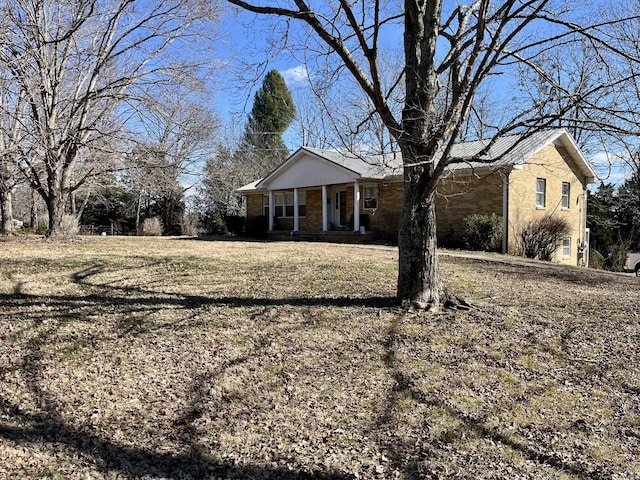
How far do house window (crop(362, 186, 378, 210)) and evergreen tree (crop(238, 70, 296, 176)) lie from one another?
2070 cm

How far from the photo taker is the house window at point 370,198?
21859 mm

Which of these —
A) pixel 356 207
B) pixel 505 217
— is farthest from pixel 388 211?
pixel 505 217

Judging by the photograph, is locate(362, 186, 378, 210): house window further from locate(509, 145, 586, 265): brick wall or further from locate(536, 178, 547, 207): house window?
locate(536, 178, 547, 207): house window

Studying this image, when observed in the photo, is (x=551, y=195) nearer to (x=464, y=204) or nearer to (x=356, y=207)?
(x=464, y=204)

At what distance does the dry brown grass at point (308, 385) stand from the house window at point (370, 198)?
47.3 ft

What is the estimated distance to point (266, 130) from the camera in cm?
4281

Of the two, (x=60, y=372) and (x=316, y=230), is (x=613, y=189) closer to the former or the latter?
(x=316, y=230)

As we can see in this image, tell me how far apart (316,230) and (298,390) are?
2017 cm

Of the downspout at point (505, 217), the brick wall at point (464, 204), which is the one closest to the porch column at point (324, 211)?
the brick wall at point (464, 204)

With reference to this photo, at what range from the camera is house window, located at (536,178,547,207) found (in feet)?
63.1

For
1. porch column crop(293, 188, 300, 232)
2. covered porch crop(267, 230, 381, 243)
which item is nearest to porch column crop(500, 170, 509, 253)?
covered porch crop(267, 230, 381, 243)

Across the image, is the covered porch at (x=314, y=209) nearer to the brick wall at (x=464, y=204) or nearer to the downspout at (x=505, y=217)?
the brick wall at (x=464, y=204)

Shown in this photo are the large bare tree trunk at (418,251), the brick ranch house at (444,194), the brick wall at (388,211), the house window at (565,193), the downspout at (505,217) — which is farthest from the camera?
the house window at (565,193)

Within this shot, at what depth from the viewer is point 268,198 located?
27.8 meters
